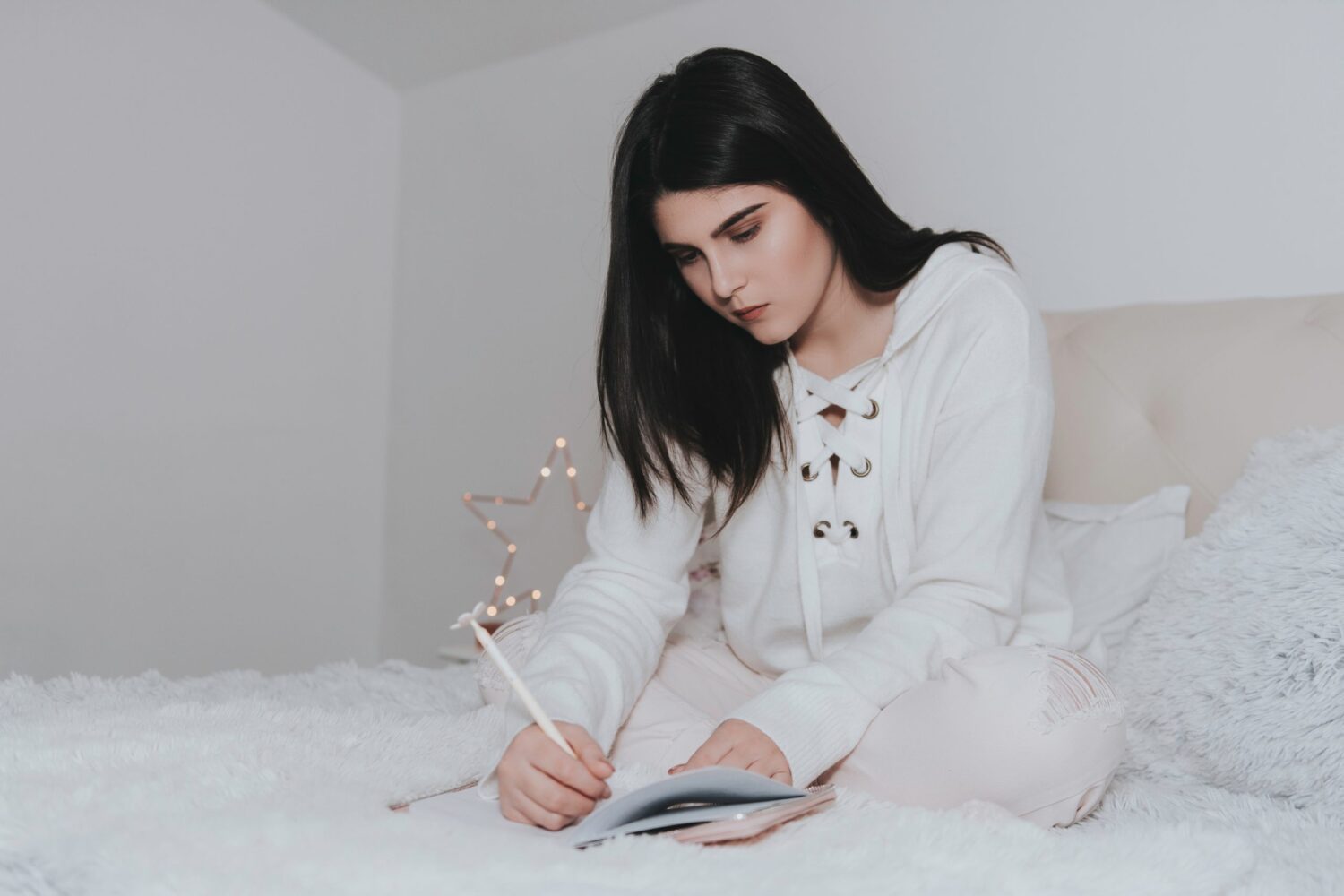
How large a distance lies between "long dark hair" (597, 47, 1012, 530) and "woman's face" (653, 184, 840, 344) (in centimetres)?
2

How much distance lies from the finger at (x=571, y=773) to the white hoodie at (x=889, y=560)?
0.29ft

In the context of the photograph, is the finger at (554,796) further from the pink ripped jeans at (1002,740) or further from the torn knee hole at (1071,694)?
the torn knee hole at (1071,694)

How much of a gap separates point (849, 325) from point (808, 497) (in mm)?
226

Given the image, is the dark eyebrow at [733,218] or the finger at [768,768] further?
the dark eyebrow at [733,218]

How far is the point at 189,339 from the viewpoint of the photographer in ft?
7.75

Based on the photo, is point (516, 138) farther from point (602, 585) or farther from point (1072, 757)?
point (1072, 757)

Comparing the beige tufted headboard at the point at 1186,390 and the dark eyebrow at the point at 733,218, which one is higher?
the dark eyebrow at the point at 733,218

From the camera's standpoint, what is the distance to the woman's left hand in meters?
0.97

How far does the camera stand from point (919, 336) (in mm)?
1324

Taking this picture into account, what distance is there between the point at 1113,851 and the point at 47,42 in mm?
2237

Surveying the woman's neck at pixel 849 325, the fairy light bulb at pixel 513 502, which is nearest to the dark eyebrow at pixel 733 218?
the woman's neck at pixel 849 325

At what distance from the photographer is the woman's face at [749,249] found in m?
1.22

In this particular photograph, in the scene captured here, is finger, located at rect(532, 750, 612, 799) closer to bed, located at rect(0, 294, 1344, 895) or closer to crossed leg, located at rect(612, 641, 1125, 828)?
bed, located at rect(0, 294, 1344, 895)

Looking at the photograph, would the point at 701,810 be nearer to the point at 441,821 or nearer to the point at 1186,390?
the point at 441,821
